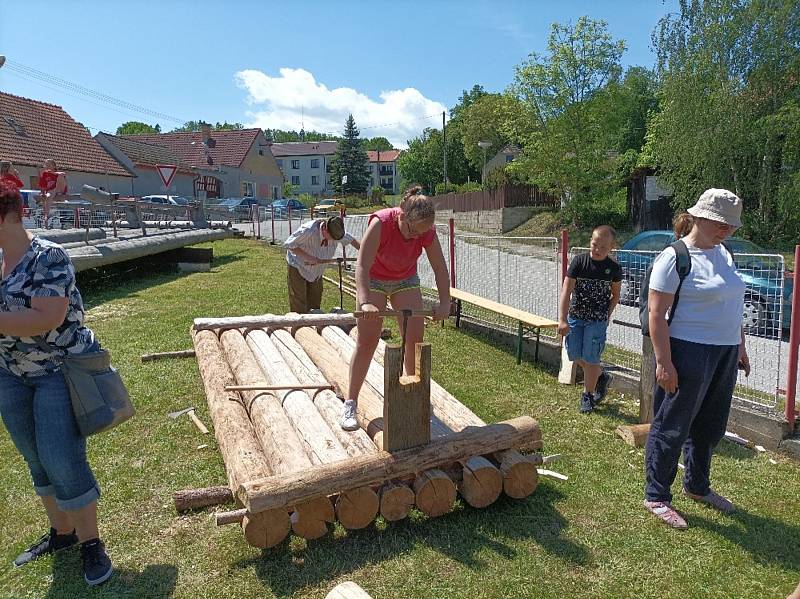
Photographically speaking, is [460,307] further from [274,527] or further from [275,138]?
[275,138]

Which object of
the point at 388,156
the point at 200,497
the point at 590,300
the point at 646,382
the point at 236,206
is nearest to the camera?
the point at 200,497

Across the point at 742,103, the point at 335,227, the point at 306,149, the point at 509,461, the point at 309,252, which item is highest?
the point at 306,149

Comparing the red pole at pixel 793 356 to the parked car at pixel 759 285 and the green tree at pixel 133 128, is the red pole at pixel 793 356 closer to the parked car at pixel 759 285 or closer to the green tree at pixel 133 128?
the parked car at pixel 759 285

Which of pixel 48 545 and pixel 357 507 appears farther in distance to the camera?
pixel 357 507

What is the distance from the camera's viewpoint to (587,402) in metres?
5.40

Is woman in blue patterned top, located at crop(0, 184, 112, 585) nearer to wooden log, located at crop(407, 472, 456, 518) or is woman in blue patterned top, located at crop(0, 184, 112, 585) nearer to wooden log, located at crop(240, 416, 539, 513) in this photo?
wooden log, located at crop(240, 416, 539, 513)

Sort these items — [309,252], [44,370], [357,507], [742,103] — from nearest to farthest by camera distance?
[44,370] → [357,507] → [309,252] → [742,103]

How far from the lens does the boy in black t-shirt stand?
5.15 meters

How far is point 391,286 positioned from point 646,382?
7.85 feet

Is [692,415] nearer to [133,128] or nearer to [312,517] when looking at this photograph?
[312,517]

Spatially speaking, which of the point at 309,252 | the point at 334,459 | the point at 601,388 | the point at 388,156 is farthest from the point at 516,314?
the point at 388,156

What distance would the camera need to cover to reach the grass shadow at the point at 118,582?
2.86 metres

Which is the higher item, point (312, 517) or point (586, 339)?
point (586, 339)

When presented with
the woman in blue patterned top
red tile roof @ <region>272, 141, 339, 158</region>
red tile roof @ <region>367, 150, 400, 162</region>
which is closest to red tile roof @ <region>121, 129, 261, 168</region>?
red tile roof @ <region>272, 141, 339, 158</region>
